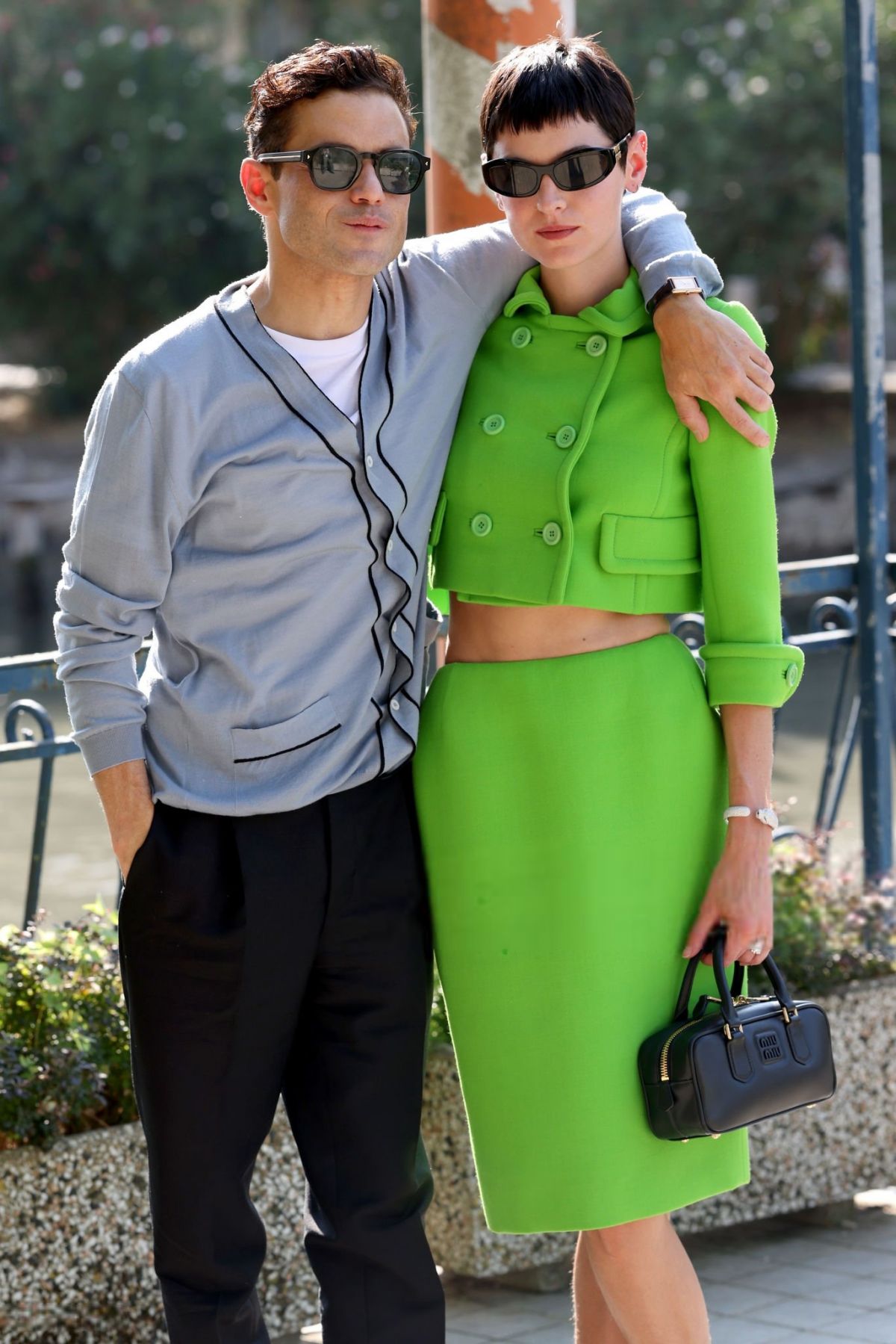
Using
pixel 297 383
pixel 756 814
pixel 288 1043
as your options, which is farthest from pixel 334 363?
pixel 288 1043

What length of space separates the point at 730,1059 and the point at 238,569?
935mm

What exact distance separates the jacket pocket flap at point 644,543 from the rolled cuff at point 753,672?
138mm

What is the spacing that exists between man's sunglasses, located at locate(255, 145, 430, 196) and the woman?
0.13 m

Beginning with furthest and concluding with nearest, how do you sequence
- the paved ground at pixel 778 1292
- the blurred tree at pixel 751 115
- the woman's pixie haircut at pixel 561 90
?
the blurred tree at pixel 751 115, the paved ground at pixel 778 1292, the woman's pixie haircut at pixel 561 90

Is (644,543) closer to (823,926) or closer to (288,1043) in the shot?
(288,1043)

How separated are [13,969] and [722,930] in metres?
1.46

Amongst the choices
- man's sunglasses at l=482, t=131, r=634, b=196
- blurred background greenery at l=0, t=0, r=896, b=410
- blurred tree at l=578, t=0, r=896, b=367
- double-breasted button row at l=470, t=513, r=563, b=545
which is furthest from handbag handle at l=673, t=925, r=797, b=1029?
blurred tree at l=578, t=0, r=896, b=367

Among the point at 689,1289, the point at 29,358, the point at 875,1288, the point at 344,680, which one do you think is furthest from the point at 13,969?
the point at 29,358

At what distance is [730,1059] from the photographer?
8.34ft

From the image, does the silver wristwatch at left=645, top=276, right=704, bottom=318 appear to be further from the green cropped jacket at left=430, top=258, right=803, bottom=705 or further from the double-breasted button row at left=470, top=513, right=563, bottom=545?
the double-breasted button row at left=470, top=513, right=563, bottom=545

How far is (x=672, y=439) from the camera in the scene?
265 cm

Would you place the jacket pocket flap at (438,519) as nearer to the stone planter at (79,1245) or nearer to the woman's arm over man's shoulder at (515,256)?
the woman's arm over man's shoulder at (515,256)

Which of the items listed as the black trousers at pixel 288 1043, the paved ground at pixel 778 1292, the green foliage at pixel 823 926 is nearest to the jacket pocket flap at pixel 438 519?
the black trousers at pixel 288 1043

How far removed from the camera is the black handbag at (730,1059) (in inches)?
99.6
